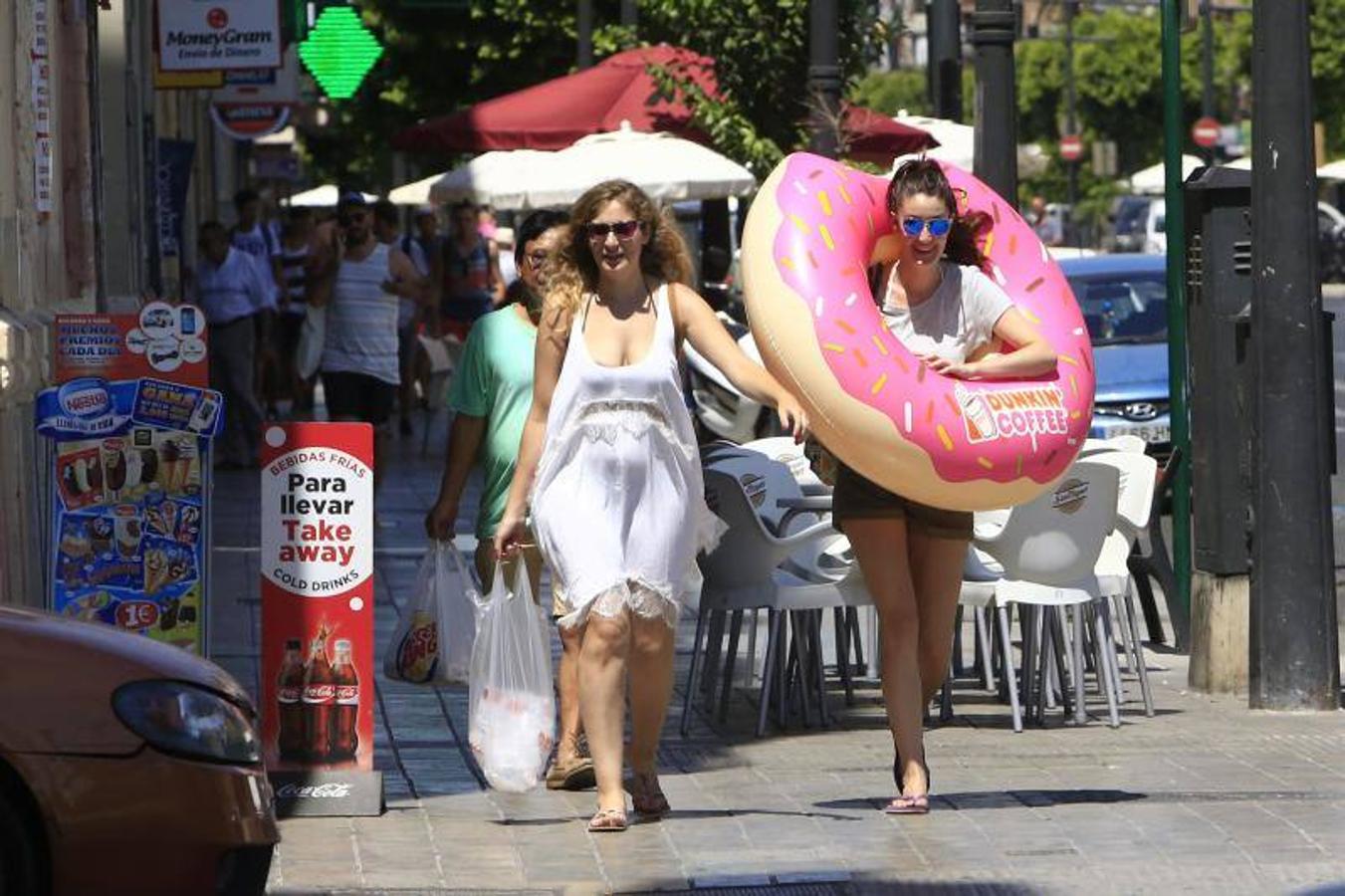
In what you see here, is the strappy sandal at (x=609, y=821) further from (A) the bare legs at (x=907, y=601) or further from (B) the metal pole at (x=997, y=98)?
(B) the metal pole at (x=997, y=98)

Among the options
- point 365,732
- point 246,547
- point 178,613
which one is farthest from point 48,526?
point 246,547

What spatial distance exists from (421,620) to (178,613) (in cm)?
95

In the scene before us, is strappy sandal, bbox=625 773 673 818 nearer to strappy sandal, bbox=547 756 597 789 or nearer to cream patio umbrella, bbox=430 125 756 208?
strappy sandal, bbox=547 756 597 789

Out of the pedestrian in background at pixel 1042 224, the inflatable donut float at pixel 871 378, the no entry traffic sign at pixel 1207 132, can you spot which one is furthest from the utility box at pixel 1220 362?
the no entry traffic sign at pixel 1207 132

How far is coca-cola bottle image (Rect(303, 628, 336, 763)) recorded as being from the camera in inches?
336

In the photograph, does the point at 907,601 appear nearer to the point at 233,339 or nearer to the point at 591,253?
the point at 591,253

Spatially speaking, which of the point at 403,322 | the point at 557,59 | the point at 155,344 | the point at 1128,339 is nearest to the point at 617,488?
the point at 155,344

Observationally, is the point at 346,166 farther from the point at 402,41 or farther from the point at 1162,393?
the point at 1162,393

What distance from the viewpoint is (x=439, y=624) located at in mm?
9141

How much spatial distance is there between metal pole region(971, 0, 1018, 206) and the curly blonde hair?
470cm

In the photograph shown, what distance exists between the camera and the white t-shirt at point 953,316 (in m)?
8.72

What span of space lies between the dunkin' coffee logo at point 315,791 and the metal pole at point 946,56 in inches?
530

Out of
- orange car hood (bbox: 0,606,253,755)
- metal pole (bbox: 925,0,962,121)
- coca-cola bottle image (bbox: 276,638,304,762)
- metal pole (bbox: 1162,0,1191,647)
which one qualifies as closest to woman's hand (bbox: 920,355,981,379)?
coca-cola bottle image (bbox: 276,638,304,762)

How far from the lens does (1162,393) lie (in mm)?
18422
